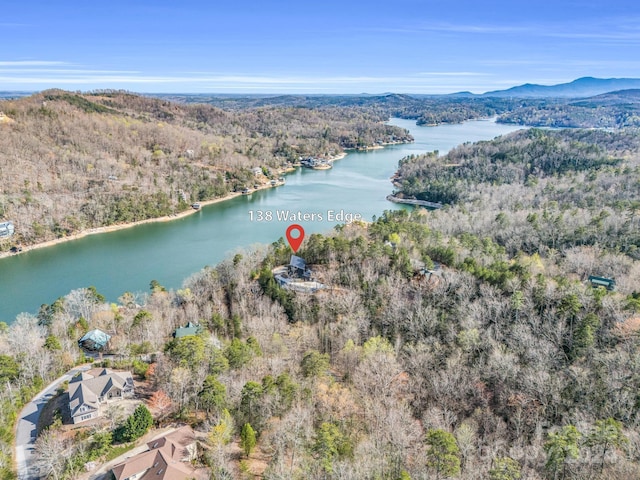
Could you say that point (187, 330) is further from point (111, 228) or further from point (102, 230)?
point (111, 228)

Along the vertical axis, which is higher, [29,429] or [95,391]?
[95,391]

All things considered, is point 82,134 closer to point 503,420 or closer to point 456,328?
point 456,328

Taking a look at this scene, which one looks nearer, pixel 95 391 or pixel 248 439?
pixel 248 439

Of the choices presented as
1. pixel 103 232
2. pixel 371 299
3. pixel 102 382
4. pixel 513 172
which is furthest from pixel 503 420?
pixel 513 172

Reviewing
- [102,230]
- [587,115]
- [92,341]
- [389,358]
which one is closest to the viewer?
[389,358]

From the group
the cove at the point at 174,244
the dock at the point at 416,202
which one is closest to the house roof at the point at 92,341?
the cove at the point at 174,244

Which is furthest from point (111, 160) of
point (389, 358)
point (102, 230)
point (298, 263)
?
point (389, 358)

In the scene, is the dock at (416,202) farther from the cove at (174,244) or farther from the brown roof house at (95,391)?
the brown roof house at (95,391)
